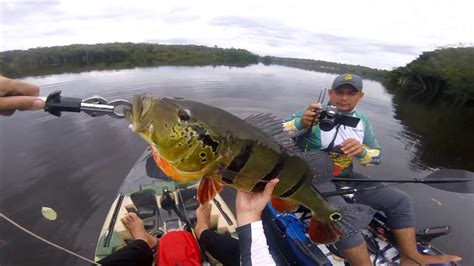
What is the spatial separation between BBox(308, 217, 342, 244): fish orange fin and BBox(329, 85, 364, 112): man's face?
3.02 metres

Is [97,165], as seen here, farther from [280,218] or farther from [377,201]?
[377,201]

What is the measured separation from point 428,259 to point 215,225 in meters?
3.63

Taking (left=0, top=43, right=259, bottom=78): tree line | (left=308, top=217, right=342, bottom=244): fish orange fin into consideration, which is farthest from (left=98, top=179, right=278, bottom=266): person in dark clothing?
(left=0, top=43, right=259, bottom=78): tree line

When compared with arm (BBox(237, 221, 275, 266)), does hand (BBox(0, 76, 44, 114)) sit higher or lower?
higher

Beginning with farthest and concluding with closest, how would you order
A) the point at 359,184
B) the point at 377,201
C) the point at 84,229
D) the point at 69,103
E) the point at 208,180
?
the point at 84,229
the point at 359,184
the point at 377,201
the point at 69,103
the point at 208,180

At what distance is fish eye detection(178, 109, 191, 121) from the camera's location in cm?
193

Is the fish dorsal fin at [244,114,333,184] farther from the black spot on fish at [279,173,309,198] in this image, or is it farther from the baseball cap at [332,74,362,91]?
the baseball cap at [332,74,362,91]

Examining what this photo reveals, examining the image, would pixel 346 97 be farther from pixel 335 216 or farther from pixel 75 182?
pixel 75 182

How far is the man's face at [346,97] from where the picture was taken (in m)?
5.31

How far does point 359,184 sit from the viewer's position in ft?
16.8

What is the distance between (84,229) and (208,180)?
703cm

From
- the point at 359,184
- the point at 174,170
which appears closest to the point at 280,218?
the point at 359,184

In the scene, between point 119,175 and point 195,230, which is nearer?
point 195,230

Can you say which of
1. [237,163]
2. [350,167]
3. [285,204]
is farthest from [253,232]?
[350,167]
